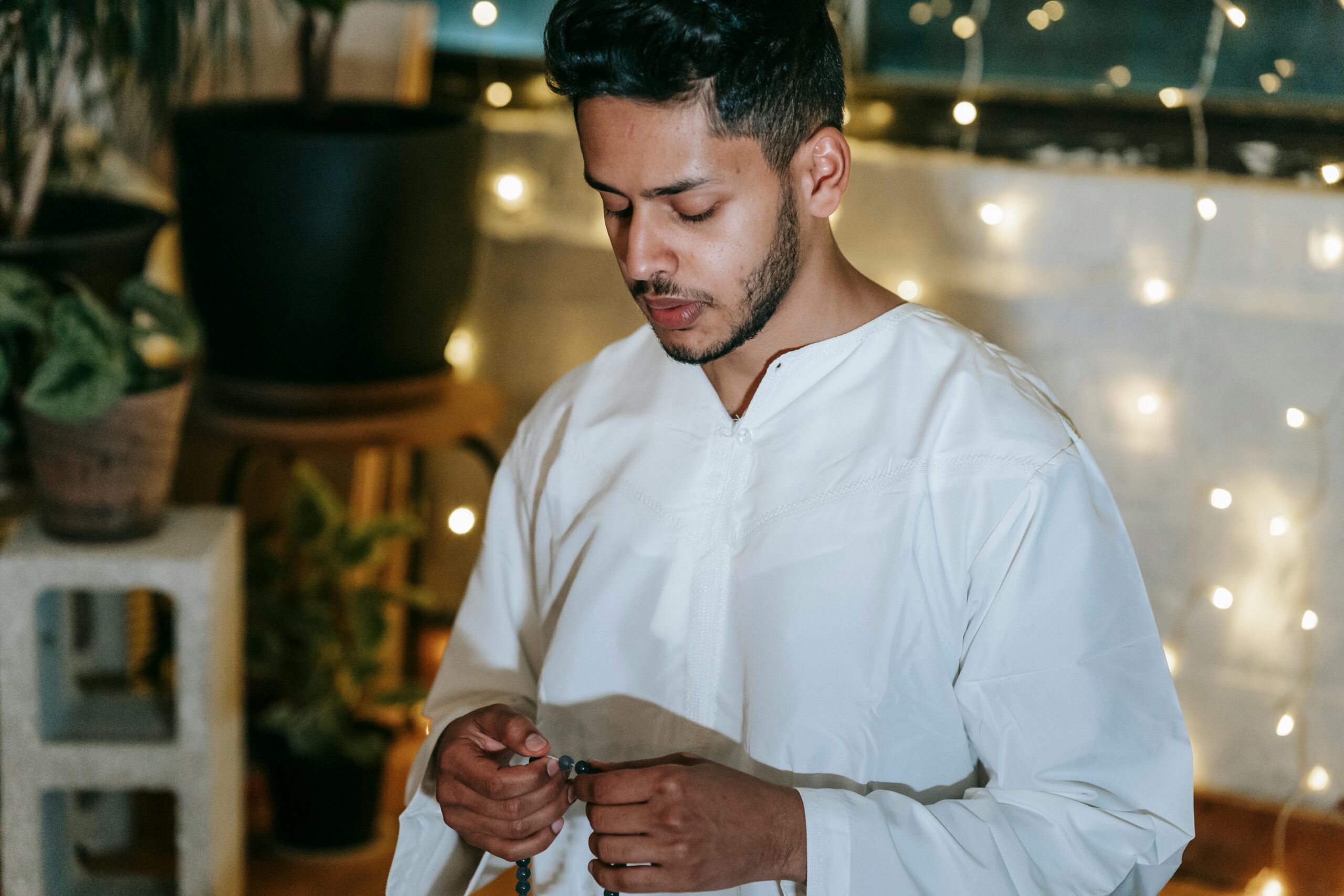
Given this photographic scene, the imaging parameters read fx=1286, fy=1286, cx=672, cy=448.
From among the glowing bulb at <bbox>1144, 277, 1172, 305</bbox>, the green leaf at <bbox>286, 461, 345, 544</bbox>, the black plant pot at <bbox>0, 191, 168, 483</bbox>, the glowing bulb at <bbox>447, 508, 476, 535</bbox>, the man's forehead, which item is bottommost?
the glowing bulb at <bbox>447, 508, 476, 535</bbox>

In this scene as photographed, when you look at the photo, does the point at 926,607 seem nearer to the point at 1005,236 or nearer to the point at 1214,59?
the point at 1005,236

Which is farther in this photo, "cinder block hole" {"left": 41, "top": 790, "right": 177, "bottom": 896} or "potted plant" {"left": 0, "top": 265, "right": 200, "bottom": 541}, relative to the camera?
"cinder block hole" {"left": 41, "top": 790, "right": 177, "bottom": 896}

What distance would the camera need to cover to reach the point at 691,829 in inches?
36.8

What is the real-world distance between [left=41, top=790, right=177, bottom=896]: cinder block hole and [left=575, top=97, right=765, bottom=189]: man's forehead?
1210 mm

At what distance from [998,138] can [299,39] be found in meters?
1.02

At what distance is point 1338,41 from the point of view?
1717 millimetres

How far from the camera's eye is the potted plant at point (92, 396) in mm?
1477

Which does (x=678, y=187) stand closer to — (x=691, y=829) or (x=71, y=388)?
(x=691, y=829)

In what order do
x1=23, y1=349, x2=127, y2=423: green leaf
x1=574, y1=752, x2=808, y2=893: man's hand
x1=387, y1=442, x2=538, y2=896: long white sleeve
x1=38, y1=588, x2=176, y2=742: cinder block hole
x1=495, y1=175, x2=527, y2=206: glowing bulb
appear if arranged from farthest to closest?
x1=495, y1=175, x2=527, y2=206: glowing bulb, x1=38, y1=588, x2=176, y2=742: cinder block hole, x1=23, y1=349, x2=127, y2=423: green leaf, x1=387, y1=442, x2=538, y2=896: long white sleeve, x1=574, y1=752, x2=808, y2=893: man's hand

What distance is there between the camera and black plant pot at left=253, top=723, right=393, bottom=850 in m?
1.90

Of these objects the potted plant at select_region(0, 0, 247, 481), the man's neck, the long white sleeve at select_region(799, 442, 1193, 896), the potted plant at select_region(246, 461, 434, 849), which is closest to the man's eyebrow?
the man's neck

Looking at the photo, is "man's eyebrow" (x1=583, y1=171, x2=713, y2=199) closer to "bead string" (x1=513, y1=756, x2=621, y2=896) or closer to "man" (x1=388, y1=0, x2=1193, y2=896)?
"man" (x1=388, y1=0, x2=1193, y2=896)

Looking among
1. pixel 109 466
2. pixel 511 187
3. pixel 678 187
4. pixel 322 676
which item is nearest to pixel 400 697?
pixel 322 676

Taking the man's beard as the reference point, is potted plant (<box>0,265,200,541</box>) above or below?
below
